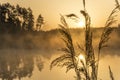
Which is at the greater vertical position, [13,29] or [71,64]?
[13,29]

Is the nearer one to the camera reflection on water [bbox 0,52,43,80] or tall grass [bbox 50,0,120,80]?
tall grass [bbox 50,0,120,80]

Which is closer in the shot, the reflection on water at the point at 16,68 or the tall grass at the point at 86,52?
the tall grass at the point at 86,52

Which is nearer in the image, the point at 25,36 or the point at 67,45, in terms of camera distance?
the point at 67,45

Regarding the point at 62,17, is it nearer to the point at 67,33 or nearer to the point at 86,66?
the point at 67,33

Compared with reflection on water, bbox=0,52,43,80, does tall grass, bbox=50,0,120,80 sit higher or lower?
lower

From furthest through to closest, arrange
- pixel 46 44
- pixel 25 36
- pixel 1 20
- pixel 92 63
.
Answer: pixel 46 44 → pixel 25 36 → pixel 1 20 → pixel 92 63

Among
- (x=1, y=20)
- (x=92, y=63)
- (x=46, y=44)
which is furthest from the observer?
(x=46, y=44)

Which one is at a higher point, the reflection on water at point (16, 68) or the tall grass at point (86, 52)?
the reflection on water at point (16, 68)

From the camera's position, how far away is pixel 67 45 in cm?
506

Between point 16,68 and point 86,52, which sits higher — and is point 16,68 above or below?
above

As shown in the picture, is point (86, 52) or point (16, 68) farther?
point (16, 68)

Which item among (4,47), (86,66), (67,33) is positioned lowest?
(86,66)

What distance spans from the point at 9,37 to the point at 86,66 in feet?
127

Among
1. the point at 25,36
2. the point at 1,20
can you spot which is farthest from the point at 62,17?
the point at 25,36
